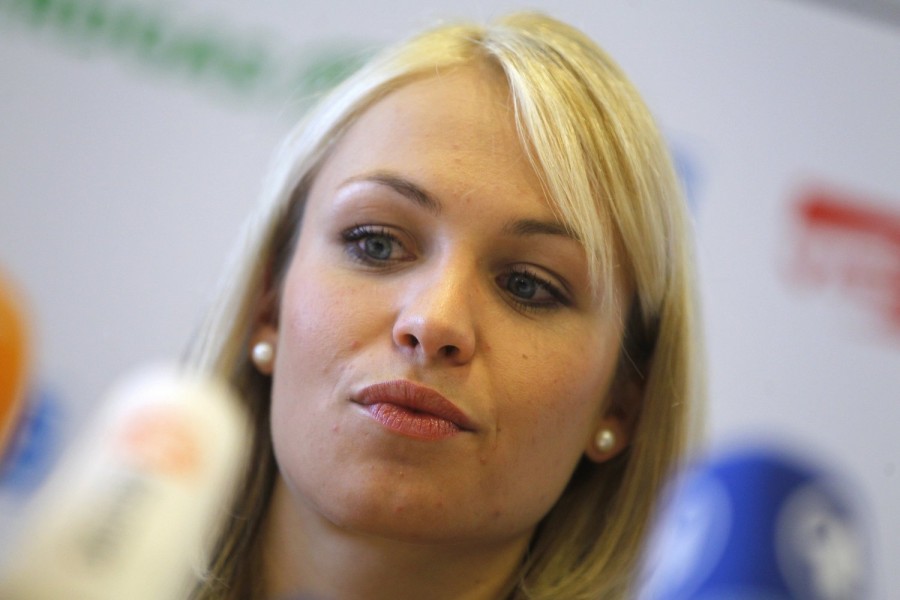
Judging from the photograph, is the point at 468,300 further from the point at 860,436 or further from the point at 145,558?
the point at 860,436

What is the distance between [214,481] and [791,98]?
130 centimetres

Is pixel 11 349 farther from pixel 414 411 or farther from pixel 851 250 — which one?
pixel 851 250

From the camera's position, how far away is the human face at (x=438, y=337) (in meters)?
0.70

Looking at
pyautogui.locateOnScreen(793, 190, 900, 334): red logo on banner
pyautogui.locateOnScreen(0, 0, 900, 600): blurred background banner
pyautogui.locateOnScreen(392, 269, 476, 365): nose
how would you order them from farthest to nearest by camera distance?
pyautogui.locateOnScreen(793, 190, 900, 334): red logo on banner
pyautogui.locateOnScreen(0, 0, 900, 600): blurred background banner
pyautogui.locateOnScreen(392, 269, 476, 365): nose

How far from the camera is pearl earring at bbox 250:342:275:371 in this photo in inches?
34.6

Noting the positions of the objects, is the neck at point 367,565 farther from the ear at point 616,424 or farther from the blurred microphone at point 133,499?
the blurred microphone at point 133,499

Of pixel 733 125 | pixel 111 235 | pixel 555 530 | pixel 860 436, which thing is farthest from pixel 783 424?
→ pixel 111 235

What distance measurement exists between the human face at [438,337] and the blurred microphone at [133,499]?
1.04 ft

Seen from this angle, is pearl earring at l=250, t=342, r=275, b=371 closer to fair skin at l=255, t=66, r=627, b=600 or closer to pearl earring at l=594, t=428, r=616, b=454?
fair skin at l=255, t=66, r=627, b=600

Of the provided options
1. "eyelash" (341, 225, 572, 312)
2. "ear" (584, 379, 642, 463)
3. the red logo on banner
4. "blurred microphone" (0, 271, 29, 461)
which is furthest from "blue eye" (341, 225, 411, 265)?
the red logo on banner

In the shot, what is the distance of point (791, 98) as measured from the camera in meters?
1.47

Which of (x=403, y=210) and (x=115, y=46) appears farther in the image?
(x=115, y=46)

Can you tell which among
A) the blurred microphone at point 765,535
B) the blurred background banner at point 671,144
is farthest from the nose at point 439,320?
the blurred background banner at point 671,144

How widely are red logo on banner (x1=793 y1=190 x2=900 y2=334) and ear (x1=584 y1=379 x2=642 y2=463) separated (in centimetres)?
63
